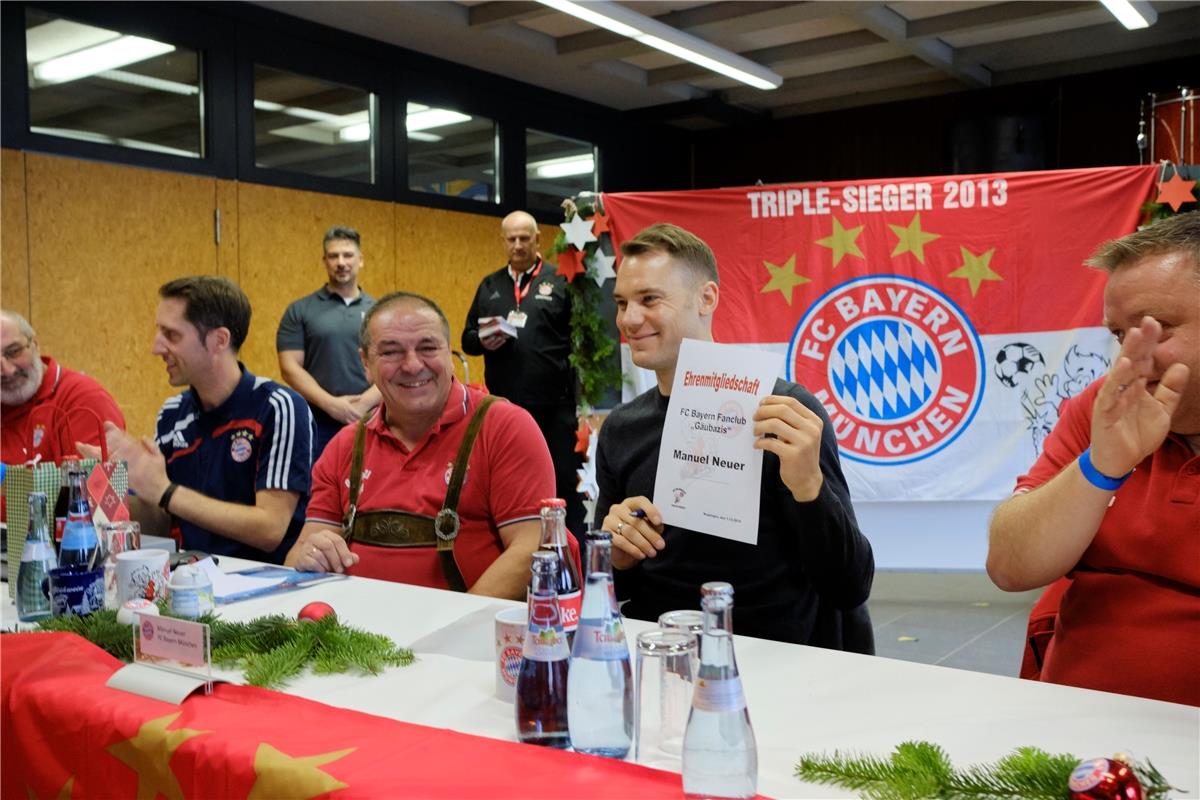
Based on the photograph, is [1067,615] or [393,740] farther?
[1067,615]

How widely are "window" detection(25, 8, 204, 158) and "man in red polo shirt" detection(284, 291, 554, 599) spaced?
13.4ft

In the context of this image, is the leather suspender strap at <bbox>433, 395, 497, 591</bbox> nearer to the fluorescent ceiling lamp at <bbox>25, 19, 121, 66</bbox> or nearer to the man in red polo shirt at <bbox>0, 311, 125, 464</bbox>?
the man in red polo shirt at <bbox>0, 311, 125, 464</bbox>

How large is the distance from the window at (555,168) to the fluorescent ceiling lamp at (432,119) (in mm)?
877

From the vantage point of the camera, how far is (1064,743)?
1.10 meters

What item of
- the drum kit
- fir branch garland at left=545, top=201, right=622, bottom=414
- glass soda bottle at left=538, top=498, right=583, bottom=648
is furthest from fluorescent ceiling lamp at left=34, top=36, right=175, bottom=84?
the drum kit

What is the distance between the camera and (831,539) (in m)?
1.79

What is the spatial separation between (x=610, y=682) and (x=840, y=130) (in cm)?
939

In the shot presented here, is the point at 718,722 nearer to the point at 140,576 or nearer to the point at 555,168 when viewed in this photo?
the point at 140,576

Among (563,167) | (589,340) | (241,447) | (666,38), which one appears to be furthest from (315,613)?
(563,167)

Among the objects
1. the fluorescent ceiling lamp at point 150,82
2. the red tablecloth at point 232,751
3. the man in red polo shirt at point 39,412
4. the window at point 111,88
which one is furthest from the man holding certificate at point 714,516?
the fluorescent ceiling lamp at point 150,82

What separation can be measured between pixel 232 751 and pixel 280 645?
40cm

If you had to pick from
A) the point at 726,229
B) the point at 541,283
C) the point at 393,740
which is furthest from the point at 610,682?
the point at 541,283

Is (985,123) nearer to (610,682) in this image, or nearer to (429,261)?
(429,261)

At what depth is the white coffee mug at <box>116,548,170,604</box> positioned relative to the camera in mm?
1713
